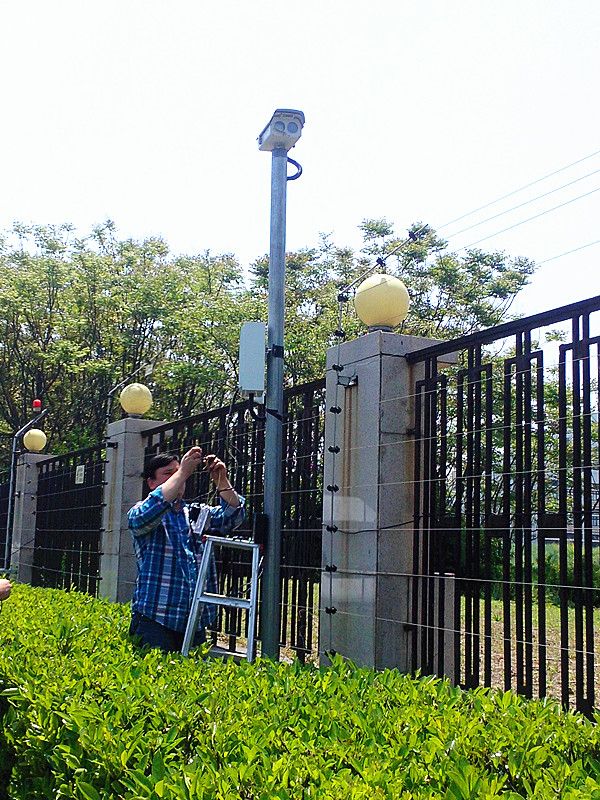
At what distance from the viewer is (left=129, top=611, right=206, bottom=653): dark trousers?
5.27 meters

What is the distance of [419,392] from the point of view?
5664 millimetres

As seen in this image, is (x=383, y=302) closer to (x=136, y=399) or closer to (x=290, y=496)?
(x=290, y=496)

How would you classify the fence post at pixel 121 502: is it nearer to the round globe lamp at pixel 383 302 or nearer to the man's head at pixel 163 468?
the man's head at pixel 163 468

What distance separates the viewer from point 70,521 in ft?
41.4

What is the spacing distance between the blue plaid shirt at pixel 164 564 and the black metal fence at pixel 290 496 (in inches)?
41.6

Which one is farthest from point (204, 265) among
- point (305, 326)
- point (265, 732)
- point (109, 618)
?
point (265, 732)

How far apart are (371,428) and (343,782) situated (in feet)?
11.1

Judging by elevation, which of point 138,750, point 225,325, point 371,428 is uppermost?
point 225,325

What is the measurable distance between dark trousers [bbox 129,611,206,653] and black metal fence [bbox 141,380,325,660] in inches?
47.5

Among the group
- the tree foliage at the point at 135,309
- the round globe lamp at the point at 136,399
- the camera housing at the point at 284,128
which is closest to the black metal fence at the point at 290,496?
the camera housing at the point at 284,128

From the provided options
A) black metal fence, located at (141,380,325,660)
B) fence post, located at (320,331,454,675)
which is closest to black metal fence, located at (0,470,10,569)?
black metal fence, located at (141,380,325,660)

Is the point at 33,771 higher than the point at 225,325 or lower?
lower

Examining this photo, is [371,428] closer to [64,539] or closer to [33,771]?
[33,771]

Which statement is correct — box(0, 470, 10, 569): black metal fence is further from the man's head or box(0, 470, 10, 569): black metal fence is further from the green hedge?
the green hedge
